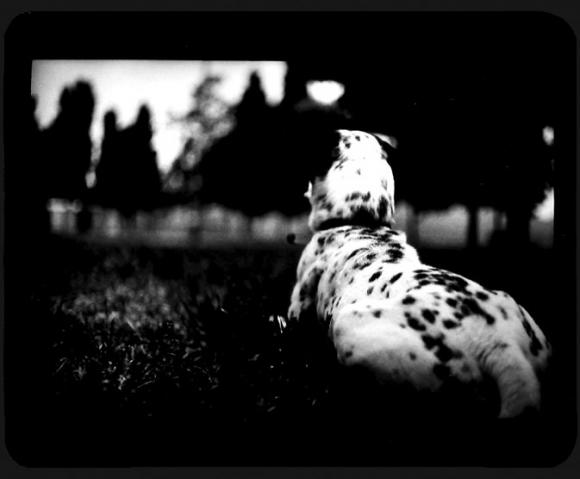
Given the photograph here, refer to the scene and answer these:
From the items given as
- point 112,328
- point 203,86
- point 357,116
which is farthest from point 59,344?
point 357,116

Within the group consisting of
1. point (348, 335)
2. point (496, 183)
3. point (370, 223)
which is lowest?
point (348, 335)

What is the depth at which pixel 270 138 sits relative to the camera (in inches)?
180

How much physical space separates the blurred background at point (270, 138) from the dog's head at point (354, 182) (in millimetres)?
138

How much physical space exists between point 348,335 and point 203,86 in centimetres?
182

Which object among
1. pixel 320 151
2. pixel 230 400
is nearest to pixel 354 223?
pixel 320 151

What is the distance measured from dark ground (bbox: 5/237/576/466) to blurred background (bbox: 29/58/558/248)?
17.5 inches

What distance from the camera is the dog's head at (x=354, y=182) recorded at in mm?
4074

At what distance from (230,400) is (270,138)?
2160 mm

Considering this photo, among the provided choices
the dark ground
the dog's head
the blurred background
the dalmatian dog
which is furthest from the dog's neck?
the dark ground

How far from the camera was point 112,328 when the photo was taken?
4.69m

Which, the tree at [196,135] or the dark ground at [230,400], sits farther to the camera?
the tree at [196,135]

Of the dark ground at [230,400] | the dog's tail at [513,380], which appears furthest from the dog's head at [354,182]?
the dog's tail at [513,380]

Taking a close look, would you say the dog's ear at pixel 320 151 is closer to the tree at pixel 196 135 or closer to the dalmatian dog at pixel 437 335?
the tree at pixel 196 135

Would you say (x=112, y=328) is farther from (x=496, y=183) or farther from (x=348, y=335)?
(x=496, y=183)
